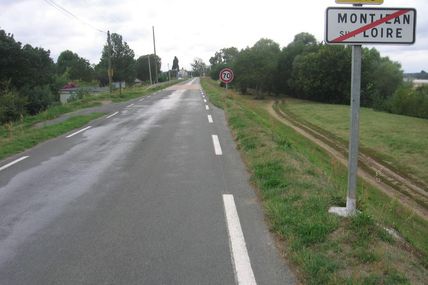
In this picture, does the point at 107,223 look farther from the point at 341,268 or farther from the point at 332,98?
the point at 332,98

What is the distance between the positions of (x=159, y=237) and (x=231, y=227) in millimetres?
907

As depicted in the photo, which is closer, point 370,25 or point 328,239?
point 328,239

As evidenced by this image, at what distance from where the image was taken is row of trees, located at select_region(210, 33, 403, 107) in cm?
5494

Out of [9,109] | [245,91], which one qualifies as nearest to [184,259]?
[9,109]

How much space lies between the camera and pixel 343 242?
443cm

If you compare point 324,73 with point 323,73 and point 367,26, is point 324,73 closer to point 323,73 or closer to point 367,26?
point 323,73

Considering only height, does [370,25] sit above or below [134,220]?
above

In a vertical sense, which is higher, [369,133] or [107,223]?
[107,223]

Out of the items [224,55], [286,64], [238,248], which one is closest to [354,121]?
[238,248]

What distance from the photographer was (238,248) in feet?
15.0

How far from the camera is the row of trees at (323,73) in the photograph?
180 feet

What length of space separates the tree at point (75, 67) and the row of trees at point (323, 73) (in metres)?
67.3

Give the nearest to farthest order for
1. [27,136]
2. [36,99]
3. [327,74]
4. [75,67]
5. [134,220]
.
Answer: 1. [134,220]
2. [27,136]
3. [36,99]
4. [327,74]
5. [75,67]

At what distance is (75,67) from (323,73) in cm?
8285
